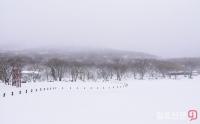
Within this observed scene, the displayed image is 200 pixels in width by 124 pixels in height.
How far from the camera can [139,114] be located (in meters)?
20.8

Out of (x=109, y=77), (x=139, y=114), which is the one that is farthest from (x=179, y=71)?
(x=139, y=114)

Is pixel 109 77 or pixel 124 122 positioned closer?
pixel 124 122

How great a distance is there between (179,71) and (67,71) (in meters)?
60.8

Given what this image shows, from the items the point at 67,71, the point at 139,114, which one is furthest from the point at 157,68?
the point at 139,114

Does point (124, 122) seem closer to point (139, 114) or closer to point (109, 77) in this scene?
point (139, 114)

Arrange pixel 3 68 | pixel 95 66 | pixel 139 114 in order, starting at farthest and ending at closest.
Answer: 1. pixel 95 66
2. pixel 3 68
3. pixel 139 114

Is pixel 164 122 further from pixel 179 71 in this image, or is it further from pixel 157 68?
pixel 179 71

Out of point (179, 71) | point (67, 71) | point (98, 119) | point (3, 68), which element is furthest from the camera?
point (179, 71)

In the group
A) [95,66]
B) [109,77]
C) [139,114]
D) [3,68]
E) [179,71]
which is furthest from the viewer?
[179,71]

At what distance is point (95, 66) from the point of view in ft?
474

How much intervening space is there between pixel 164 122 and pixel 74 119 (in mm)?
4908

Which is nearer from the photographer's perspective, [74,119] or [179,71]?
[74,119]

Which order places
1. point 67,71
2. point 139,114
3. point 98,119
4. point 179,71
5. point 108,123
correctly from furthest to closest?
point 179,71
point 67,71
point 139,114
point 98,119
point 108,123

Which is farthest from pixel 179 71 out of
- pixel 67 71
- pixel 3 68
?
pixel 3 68
